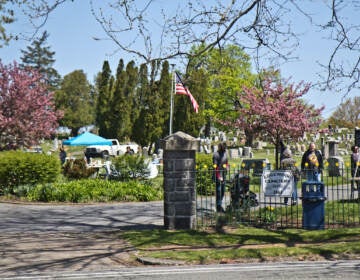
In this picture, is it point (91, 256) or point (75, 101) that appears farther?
point (75, 101)

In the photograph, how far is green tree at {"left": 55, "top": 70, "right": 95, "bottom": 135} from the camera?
67.2 metres

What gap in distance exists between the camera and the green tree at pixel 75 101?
6719 centimetres

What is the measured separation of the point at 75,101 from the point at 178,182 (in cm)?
6003

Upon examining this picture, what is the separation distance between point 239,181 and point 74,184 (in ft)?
22.4

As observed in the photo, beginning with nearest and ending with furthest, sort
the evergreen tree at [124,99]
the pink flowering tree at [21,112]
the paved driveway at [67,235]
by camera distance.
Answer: the paved driveway at [67,235] < the pink flowering tree at [21,112] < the evergreen tree at [124,99]

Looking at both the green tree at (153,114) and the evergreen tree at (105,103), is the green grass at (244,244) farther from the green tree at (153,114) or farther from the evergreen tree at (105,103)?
the evergreen tree at (105,103)

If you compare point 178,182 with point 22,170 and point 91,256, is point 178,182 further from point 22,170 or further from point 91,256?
point 22,170

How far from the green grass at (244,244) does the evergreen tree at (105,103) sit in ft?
128

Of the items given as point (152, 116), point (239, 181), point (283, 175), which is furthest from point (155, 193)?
point (152, 116)

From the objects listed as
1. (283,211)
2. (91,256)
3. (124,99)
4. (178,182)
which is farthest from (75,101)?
(91,256)

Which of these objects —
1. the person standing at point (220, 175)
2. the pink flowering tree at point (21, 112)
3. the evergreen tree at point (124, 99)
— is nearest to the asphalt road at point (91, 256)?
the person standing at point (220, 175)

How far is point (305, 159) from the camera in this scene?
54.2 ft

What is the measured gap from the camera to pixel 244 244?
31.2 ft

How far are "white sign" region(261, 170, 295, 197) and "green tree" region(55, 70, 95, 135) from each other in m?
56.3
